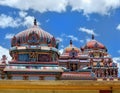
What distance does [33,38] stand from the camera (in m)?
38.8

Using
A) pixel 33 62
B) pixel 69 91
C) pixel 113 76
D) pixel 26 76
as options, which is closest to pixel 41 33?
pixel 33 62

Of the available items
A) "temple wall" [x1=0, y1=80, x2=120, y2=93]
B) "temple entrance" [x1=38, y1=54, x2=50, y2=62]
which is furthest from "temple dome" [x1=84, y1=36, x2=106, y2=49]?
"temple wall" [x1=0, y1=80, x2=120, y2=93]

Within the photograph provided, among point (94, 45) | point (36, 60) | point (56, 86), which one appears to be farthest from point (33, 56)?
point (56, 86)

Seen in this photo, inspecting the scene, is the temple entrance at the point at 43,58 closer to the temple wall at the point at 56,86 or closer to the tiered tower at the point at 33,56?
the tiered tower at the point at 33,56

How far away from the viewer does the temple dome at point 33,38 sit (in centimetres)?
3847

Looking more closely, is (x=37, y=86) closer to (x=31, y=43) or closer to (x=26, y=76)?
(x=26, y=76)

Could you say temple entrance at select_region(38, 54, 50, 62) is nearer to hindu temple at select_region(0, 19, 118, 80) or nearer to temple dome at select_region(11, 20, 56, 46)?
hindu temple at select_region(0, 19, 118, 80)

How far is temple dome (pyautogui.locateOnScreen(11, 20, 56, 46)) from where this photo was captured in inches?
1515

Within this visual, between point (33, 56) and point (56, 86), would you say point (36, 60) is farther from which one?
point (56, 86)

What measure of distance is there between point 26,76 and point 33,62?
2.51 m

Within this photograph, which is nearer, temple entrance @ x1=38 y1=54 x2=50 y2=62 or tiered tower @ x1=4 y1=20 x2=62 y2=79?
tiered tower @ x1=4 y1=20 x2=62 y2=79

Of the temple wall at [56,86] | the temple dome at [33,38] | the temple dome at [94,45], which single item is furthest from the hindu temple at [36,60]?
the temple wall at [56,86]

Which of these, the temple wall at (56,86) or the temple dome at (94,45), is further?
the temple dome at (94,45)

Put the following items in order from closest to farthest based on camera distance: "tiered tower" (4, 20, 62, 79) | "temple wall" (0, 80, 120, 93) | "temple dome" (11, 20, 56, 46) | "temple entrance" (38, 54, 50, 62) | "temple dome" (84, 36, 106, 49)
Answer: "temple wall" (0, 80, 120, 93) → "tiered tower" (4, 20, 62, 79) → "temple entrance" (38, 54, 50, 62) → "temple dome" (11, 20, 56, 46) → "temple dome" (84, 36, 106, 49)
